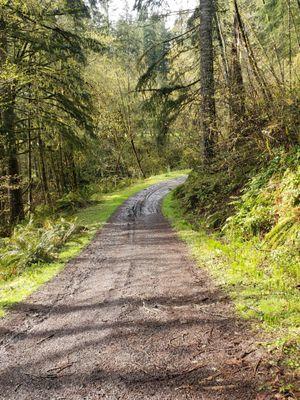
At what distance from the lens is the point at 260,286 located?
5.08 metres

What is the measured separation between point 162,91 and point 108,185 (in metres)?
14.2

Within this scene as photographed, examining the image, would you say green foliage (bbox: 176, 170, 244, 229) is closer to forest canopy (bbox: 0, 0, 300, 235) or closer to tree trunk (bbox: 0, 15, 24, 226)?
forest canopy (bbox: 0, 0, 300, 235)

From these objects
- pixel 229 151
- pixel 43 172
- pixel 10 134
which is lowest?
pixel 229 151

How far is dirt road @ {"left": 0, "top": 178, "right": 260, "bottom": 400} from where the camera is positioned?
319 cm

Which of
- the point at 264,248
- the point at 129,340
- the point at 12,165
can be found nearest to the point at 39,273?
the point at 129,340

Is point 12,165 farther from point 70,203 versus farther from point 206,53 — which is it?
point 206,53

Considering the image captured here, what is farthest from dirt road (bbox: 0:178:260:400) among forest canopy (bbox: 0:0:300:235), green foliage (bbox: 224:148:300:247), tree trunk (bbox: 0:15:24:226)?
tree trunk (bbox: 0:15:24:226)

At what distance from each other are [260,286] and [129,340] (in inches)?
80.5

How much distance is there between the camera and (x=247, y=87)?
27.1 feet

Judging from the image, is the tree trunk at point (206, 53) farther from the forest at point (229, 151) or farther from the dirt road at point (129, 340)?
the dirt road at point (129, 340)

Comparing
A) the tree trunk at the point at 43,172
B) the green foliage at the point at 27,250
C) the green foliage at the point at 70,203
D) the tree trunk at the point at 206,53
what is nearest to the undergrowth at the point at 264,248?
the green foliage at the point at 27,250

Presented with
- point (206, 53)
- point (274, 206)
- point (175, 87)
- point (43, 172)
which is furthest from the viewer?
point (43, 172)

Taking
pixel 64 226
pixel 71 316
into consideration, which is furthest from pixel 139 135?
pixel 71 316

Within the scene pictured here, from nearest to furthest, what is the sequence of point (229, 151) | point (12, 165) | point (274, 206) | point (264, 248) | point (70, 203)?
point (264, 248) → point (274, 206) → point (229, 151) → point (12, 165) → point (70, 203)
